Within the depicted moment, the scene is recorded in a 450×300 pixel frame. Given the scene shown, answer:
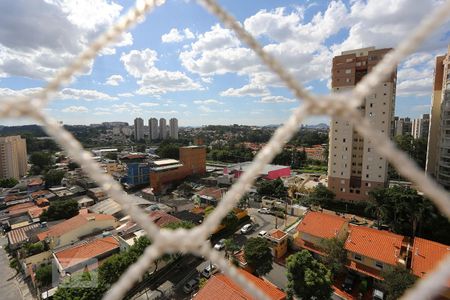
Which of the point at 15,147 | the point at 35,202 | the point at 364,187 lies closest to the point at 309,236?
the point at 364,187

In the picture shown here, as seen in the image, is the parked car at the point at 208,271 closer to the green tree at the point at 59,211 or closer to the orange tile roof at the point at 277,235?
the orange tile roof at the point at 277,235

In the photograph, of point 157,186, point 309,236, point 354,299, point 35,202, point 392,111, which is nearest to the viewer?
point 354,299

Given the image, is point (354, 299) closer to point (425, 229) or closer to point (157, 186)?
point (425, 229)

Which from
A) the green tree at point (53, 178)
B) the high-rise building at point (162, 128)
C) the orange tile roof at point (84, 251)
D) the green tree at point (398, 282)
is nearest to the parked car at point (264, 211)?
the orange tile roof at point (84, 251)

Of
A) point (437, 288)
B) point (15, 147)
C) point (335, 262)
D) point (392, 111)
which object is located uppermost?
point (392, 111)

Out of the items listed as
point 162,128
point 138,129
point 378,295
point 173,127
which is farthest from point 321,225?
point 138,129

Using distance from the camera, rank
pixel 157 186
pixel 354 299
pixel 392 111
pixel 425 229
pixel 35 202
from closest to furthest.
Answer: pixel 354 299 → pixel 425 229 → pixel 392 111 → pixel 35 202 → pixel 157 186
